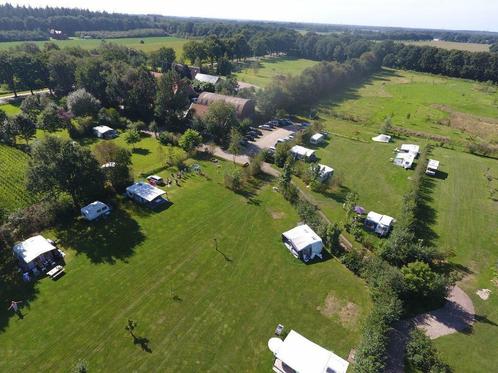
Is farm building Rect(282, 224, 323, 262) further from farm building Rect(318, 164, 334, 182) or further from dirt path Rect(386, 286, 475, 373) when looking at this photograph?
farm building Rect(318, 164, 334, 182)

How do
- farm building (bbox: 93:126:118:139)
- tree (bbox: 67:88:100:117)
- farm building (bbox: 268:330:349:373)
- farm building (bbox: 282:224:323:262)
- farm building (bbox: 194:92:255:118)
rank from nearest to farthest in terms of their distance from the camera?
farm building (bbox: 268:330:349:373) → farm building (bbox: 282:224:323:262) → farm building (bbox: 93:126:118:139) → tree (bbox: 67:88:100:117) → farm building (bbox: 194:92:255:118)

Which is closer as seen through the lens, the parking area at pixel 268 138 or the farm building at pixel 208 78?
the parking area at pixel 268 138

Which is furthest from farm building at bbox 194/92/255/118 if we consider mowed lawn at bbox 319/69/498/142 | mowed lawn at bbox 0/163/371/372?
mowed lawn at bbox 0/163/371/372

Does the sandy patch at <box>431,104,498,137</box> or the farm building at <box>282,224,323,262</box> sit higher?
the farm building at <box>282,224,323,262</box>

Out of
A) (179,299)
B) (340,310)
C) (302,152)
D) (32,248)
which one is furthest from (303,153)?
(32,248)

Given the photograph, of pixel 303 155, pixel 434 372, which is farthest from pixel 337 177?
pixel 434 372

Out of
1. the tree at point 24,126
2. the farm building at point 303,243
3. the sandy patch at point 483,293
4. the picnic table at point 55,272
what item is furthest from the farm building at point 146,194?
the sandy patch at point 483,293

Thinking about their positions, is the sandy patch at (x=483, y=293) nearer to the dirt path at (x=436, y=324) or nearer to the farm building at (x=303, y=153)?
the dirt path at (x=436, y=324)
